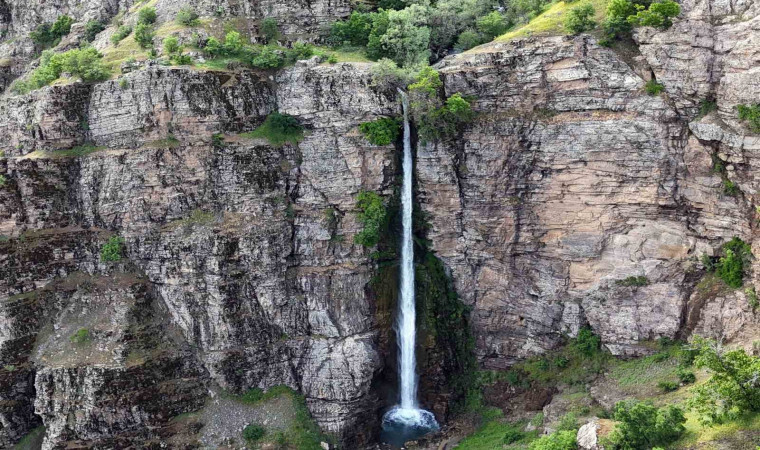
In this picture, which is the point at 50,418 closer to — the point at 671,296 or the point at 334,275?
the point at 334,275

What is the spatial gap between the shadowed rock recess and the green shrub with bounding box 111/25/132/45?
24.8 feet

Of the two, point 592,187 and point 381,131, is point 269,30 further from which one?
point 592,187

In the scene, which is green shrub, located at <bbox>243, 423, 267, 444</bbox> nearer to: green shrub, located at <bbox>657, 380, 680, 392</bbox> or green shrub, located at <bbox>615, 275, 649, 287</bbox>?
green shrub, located at <bbox>657, 380, 680, 392</bbox>

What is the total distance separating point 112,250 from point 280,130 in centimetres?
1308

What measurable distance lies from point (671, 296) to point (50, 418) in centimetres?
3704

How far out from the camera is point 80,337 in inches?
1377

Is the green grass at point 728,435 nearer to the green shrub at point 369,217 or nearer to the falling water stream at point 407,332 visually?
the falling water stream at point 407,332

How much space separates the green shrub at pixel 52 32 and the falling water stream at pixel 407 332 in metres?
33.9

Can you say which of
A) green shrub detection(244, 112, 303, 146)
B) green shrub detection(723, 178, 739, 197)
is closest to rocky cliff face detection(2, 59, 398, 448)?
green shrub detection(244, 112, 303, 146)

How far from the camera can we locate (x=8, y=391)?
34.5 m

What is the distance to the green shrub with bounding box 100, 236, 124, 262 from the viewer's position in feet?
119

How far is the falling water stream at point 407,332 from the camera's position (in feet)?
124

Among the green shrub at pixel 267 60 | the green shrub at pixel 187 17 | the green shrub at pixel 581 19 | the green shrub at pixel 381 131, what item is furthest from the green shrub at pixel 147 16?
the green shrub at pixel 581 19

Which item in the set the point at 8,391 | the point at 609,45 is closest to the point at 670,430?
the point at 609,45
